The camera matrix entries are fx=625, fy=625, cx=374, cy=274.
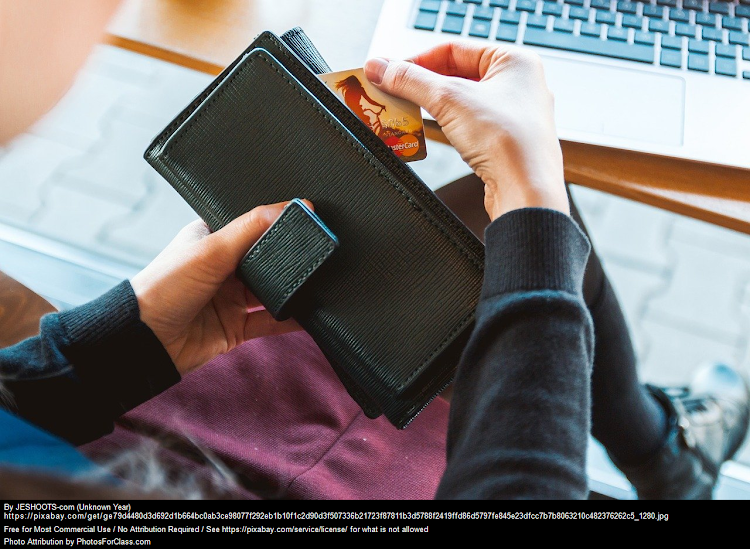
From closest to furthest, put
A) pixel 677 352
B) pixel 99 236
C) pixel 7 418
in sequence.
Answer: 1. pixel 7 418
2. pixel 677 352
3. pixel 99 236

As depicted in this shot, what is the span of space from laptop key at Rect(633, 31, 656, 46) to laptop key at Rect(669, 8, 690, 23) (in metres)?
0.04

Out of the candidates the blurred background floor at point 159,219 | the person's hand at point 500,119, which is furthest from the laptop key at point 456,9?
the blurred background floor at point 159,219

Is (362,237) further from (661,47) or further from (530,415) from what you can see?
(661,47)

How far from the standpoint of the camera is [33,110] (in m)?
0.68

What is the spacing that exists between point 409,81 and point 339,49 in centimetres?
14

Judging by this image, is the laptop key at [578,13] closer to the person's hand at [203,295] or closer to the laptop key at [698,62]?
the laptop key at [698,62]

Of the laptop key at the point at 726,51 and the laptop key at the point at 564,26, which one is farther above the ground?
the laptop key at the point at 564,26

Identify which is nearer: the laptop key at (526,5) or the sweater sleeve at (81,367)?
the sweater sleeve at (81,367)

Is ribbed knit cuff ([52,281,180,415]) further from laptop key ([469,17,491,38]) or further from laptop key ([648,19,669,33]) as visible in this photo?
laptop key ([648,19,669,33])

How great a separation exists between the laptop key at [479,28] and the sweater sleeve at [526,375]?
10.4 inches

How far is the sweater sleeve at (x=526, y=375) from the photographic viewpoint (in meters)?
0.43

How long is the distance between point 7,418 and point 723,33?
0.75 m

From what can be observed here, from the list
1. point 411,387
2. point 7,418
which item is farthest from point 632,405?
point 7,418
